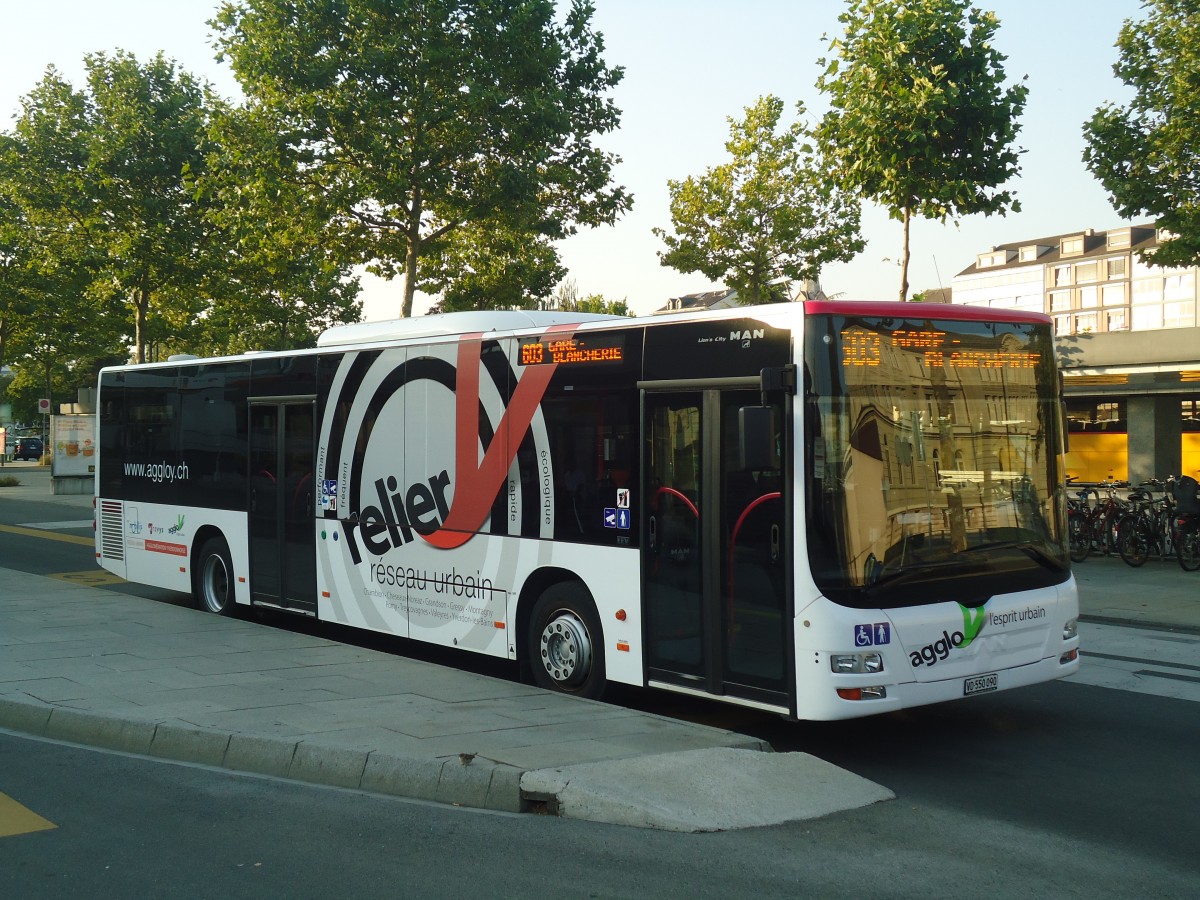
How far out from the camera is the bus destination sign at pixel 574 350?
28.5 feet

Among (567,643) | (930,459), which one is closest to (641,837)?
(930,459)

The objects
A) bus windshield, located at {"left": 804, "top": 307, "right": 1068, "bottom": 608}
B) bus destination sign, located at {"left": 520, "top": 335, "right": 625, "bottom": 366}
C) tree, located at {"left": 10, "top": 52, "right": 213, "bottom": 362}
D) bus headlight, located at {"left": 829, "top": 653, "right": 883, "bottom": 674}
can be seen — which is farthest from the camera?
tree, located at {"left": 10, "top": 52, "right": 213, "bottom": 362}

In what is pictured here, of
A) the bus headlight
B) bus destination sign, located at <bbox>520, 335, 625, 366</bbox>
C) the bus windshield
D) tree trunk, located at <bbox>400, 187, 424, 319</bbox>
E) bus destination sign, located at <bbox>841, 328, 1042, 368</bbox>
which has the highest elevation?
tree trunk, located at <bbox>400, 187, 424, 319</bbox>

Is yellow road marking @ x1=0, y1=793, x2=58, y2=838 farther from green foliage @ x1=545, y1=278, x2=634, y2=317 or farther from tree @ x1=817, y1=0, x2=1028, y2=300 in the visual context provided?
green foliage @ x1=545, y1=278, x2=634, y2=317

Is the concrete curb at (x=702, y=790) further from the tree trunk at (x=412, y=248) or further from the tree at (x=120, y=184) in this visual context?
the tree at (x=120, y=184)

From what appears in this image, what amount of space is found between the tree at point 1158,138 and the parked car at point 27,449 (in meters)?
71.9

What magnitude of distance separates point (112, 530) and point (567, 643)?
8.94m

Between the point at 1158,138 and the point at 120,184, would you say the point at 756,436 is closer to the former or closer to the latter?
the point at 1158,138

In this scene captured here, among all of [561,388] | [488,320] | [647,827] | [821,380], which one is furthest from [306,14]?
[647,827]

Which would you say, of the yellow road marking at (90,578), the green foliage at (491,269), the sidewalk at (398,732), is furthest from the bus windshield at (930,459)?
the green foliage at (491,269)

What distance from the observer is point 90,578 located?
18109 mm

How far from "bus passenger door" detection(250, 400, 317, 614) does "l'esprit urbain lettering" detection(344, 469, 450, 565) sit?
85 centimetres

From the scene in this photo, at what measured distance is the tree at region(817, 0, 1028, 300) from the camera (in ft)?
54.6

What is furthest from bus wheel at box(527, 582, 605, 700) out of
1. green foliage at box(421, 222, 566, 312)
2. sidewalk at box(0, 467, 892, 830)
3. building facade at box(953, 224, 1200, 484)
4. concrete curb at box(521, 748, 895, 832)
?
green foliage at box(421, 222, 566, 312)
